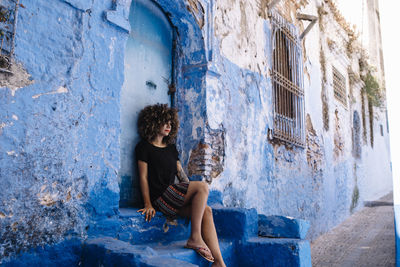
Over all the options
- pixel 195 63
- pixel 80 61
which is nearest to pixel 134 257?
pixel 80 61

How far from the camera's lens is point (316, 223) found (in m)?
6.24

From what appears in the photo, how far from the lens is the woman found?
8.21 ft

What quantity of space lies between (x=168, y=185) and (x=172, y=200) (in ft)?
0.87

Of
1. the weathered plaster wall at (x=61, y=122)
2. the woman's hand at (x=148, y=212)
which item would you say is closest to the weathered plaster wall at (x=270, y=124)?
the woman's hand at (x=148, y=212)

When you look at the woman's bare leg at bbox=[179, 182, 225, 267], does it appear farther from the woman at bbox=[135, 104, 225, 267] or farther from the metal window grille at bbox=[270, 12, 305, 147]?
the metal window grille at bbox=[270, 12, 305, 147]

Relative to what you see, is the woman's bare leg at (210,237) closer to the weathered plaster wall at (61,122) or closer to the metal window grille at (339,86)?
the weathered plaster wall at (61,122)

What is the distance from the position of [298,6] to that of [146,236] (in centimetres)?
543

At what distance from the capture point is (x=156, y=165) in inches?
115

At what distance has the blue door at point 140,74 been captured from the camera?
9.87ft

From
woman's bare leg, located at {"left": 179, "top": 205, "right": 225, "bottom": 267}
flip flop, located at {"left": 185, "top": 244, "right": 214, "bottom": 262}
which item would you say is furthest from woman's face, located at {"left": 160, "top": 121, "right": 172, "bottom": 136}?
flip flop, located at {"left": 185, "top": 244, "right": 214, "bottom": 262}

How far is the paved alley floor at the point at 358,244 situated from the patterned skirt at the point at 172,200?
2777 mm

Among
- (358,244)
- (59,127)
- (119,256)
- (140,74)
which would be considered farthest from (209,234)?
(358,244)

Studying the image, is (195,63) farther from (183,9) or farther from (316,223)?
(316,223)

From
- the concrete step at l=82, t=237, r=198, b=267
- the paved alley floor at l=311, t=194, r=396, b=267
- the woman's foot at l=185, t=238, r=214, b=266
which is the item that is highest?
the concrete step at l=82, t=237, r=198, b=267
